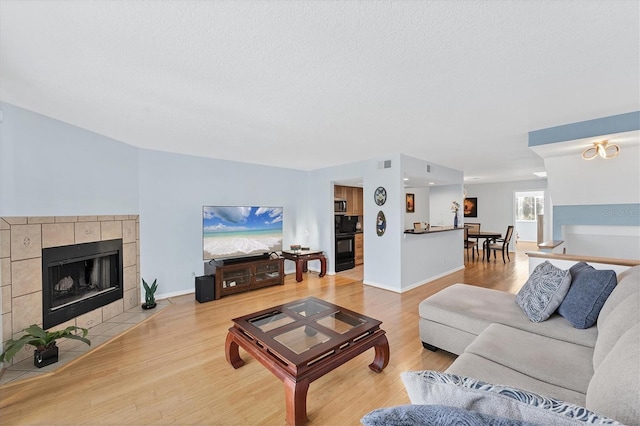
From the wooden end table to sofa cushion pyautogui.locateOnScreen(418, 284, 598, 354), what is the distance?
2921 mm

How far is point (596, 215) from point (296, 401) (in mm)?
5072

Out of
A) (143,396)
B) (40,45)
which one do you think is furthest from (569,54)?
(143,396)

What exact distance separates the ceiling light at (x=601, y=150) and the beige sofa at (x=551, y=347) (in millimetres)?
1632

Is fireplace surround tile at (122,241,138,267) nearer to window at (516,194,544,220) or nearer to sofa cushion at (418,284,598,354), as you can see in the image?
sofa cushion at (418,284,598,354)

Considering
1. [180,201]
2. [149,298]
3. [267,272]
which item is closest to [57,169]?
[180,201]

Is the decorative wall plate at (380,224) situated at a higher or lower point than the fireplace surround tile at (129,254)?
higher

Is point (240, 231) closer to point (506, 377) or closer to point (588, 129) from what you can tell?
point (506, 377)

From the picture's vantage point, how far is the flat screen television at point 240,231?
435cm

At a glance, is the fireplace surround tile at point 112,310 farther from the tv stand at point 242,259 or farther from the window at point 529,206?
the window at point 529,206

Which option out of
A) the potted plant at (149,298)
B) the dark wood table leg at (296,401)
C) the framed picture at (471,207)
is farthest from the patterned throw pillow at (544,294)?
the framed picture at (471,207)

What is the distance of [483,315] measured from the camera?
2.25 metres

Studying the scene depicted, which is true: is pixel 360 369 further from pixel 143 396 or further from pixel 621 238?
pixel 621 238

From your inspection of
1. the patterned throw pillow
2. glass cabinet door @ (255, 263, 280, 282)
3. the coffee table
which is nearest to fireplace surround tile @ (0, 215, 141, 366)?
the coffee table

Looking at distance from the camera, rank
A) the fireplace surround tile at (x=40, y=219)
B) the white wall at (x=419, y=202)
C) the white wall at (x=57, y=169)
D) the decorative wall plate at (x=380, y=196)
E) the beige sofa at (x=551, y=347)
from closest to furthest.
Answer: the beige sofa at (x=551, y=347) < the white wall at (x=57, y=169) < the fireplace surround tile at (x=40, y=219) < the decorative wall plate at (x=380, y=196) < the white wall at (x=419, y=202)
